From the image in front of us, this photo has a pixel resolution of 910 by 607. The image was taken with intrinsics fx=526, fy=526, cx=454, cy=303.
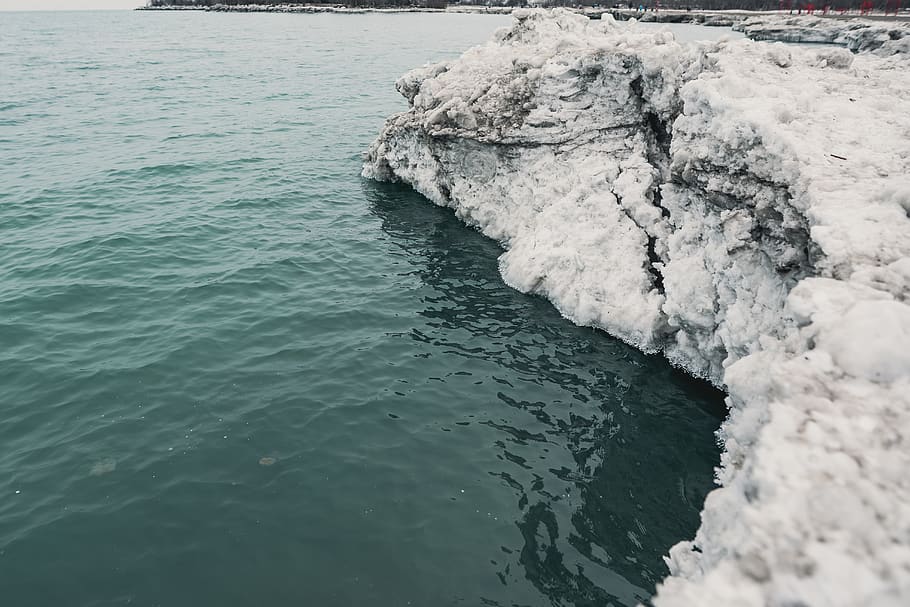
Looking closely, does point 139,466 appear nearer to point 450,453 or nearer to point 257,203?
point 450,453

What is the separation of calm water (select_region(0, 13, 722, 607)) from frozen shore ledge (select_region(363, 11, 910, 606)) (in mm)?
2481

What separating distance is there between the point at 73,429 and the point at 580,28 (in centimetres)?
2504

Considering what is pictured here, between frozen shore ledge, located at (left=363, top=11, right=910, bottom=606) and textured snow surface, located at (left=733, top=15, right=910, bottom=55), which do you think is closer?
frozen shore ledge, located at (left=363, top=11, right=910, bottom=606)

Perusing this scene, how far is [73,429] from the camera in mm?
12352

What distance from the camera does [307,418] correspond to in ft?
42.8

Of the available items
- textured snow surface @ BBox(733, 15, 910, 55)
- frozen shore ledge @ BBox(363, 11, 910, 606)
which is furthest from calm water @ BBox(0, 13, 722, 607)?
textured snow surface @ BBox(733, 15, 910, 55)

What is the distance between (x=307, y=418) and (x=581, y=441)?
22.0 ft

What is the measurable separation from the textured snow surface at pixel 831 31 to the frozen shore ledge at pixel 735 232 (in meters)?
56.7

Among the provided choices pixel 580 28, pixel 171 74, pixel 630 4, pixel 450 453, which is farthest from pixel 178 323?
pixel 630 4

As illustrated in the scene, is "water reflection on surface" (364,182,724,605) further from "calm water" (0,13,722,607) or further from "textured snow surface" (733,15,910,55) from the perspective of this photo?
"textured snow surface" (733,15,910,55)

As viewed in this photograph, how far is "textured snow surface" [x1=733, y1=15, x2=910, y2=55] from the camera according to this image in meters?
60.7

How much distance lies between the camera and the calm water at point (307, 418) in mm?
9602

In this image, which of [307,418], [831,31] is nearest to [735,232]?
[307,418]

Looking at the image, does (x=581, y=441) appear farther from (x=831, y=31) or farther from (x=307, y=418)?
(x=831, y=31)
